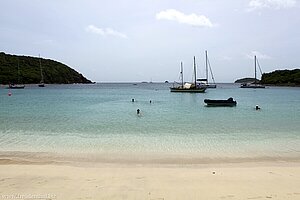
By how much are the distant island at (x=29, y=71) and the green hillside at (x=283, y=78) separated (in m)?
114

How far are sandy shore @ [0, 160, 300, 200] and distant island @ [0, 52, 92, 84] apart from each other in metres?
141

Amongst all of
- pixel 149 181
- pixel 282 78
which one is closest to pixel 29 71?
pixel 282 78

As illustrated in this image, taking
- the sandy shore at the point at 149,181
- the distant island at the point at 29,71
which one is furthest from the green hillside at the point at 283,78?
the sandy shore at the point at 149,181

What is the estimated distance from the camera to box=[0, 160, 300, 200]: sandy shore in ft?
24.6

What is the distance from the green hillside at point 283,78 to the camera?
144 meters

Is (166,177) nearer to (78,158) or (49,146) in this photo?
(78,158)

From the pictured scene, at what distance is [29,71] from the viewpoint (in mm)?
157125

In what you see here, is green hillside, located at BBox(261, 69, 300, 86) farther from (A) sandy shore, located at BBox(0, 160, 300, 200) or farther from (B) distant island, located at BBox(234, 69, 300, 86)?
(A) sandy shore, located at BBox(0, 160, 300, 200)

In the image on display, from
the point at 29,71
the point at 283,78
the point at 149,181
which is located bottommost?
the point at 149,181

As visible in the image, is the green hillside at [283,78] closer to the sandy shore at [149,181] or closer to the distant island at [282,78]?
the distant island at [282,78]

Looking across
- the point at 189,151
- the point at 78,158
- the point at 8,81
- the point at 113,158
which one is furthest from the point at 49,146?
the point at 8,81

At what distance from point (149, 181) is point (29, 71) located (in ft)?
529

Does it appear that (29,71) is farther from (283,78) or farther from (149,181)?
(149,181)

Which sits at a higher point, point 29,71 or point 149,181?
point 29,71
